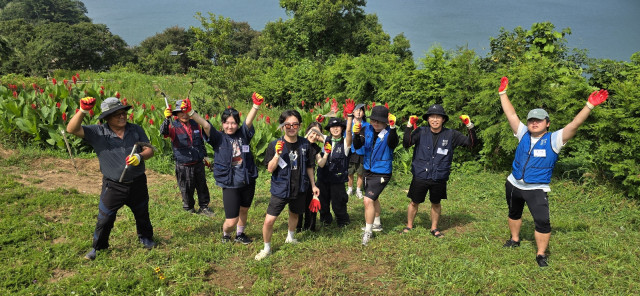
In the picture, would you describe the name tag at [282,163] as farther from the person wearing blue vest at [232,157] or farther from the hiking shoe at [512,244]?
the hiking shoe at [512,244]

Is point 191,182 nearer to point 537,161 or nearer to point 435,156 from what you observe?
point 435,156

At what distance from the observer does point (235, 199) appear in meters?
4.46

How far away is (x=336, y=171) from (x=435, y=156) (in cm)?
126

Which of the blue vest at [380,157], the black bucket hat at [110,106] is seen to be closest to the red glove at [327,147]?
the blue vest at [380,157]

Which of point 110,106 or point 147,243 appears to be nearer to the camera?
point 110,106

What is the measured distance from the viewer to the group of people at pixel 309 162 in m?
4.05

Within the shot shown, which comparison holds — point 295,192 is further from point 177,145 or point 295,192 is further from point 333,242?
point 177,145

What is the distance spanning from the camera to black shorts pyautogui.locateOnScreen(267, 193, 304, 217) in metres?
4.32

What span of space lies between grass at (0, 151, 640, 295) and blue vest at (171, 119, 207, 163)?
0.85 meters

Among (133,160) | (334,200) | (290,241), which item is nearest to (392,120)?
(334,200)

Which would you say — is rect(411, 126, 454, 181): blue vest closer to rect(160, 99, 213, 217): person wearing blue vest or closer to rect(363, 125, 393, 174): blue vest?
rect(363, 125, 393, 174): blue vest

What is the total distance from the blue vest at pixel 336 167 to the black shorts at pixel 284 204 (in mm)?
714

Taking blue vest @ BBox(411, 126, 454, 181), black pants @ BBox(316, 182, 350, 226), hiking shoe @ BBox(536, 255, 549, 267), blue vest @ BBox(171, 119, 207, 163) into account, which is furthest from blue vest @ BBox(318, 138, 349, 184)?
hiking shoe @ BBox(536, 255, 549, 267)

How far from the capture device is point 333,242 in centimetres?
477
